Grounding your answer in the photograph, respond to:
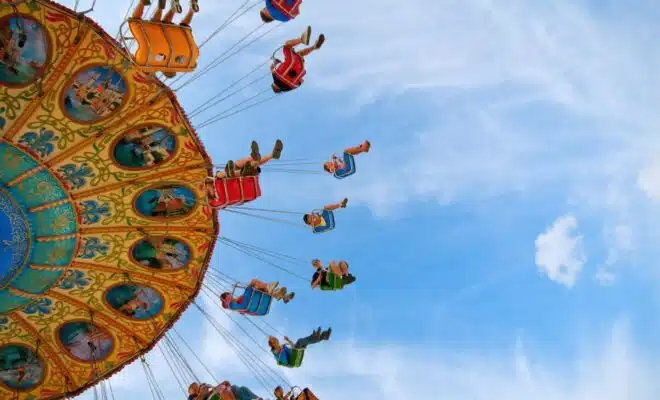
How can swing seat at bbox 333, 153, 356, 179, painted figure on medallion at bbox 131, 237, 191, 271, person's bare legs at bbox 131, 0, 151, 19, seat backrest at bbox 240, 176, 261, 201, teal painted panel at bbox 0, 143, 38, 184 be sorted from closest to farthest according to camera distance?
person's bare legs at bbox 131, 0, 151, 19
seat backrest at bbox 240, 176, 261, 201
teal painted panel at bbox 0, 143, 38, 184
painted figure on medallion at bbox 131, 237, 191, 271
swing seat at bbox 333, 153, 356, 179

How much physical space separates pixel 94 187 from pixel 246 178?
3.84 metres

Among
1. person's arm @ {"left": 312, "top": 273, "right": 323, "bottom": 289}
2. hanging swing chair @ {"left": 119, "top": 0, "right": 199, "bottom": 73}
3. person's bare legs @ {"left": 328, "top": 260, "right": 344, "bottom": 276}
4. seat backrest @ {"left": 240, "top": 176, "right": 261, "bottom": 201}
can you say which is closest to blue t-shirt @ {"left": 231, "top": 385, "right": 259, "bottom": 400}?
person's arm @ {"left": 312, "top": 273, "right": 323, "bottom": 289}

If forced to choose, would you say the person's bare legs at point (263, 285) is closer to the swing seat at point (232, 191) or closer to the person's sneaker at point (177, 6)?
the swing seat at point (232, 191)

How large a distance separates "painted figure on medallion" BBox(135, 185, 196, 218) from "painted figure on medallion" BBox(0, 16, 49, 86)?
11.4ft

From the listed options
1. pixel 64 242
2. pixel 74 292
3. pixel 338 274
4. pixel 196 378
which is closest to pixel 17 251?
pixel 64 242

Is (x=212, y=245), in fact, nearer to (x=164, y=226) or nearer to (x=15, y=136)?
(x=164, y=226)

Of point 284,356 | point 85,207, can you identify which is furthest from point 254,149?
point 284,356

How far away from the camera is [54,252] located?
12508 mm

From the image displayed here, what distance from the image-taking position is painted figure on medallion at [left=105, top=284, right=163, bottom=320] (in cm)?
1394

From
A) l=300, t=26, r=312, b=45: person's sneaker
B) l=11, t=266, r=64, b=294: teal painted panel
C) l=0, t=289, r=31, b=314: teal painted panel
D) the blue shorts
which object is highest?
the blue shorts

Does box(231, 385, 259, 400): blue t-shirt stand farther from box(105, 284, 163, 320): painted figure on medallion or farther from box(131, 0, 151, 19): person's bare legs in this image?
box(131, 0, 151, 19): person's bare legs

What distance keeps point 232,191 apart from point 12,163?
4.79m

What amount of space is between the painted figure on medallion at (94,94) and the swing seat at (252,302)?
514 centimetres

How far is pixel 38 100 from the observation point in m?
11.1
